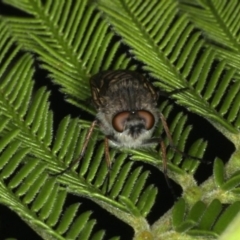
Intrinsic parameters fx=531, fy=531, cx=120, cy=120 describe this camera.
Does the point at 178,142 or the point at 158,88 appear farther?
the point at 158,88

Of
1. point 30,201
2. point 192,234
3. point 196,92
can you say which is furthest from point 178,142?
point 30,201

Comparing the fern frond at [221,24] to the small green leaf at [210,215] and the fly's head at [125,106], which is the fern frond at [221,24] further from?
the small green leaf at [210,215]

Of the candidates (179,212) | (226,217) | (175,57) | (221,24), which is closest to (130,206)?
(179,212)

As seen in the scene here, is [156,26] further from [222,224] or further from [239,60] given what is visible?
[222,224]

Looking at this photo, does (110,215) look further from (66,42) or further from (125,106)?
(66,42)

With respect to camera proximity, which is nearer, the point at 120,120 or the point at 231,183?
A: the point at 231,183

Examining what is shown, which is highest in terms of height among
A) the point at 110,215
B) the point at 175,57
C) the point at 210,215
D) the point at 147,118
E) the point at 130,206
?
the point at 175,57

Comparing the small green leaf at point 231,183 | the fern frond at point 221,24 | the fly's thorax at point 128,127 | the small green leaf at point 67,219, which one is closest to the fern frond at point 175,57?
the fern frond at point 221,24
